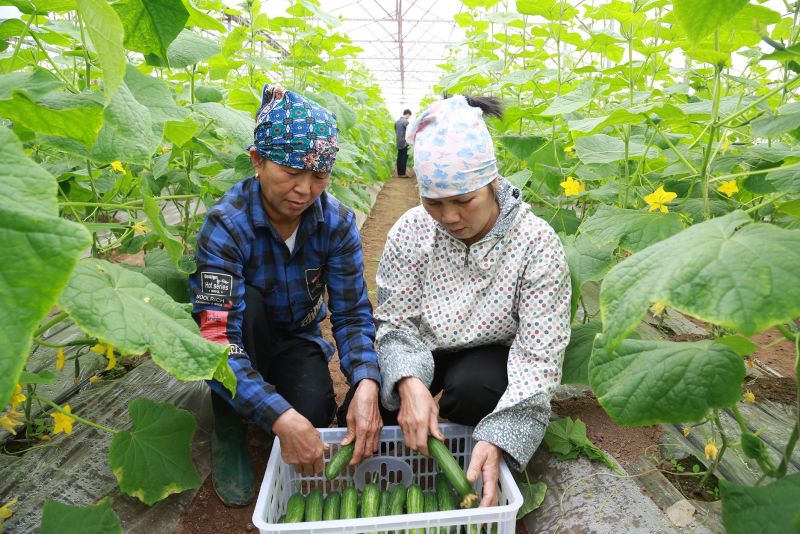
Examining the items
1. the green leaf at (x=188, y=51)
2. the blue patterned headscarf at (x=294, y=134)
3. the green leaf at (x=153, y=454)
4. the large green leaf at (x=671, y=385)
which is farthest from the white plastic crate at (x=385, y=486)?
the green leaf at (x=188, y=51)

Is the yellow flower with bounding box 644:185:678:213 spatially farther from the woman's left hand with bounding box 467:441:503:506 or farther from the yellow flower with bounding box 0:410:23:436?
the yellow flower with bounding box 0:410:23:436

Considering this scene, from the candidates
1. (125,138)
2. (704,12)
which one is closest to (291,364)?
(125,138)

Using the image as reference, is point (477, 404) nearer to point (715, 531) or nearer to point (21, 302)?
point (715, 531)

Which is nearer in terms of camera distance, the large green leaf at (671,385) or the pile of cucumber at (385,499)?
the large green leaf at (671,385)

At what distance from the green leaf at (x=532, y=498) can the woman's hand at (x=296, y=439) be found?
2.38 ft

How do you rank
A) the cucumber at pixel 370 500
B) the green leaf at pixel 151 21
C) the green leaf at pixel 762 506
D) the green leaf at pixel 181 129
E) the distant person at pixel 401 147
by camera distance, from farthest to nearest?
the distant person at pixel 401 147, the cucumber at pixel 370 500, the green leaf at pixel 181 129, the green leaf at pixel 151 21, the green leaf at pixel 762 506

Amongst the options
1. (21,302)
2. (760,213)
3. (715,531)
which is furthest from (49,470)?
(760,213)

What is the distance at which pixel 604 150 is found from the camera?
7.42ft

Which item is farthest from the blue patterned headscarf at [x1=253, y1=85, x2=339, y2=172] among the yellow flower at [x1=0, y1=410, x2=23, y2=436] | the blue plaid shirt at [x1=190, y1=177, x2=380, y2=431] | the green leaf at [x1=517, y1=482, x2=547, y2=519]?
the green leaf at [x1=517, y1=482, x2=547, y2=519]

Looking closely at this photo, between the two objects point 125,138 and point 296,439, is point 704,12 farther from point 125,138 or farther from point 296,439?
point 296,439

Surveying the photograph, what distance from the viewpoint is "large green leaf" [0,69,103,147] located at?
987 millimetres

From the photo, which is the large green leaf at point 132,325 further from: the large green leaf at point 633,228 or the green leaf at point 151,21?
the large green leaf at point 633,228

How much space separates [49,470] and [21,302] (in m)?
1.58

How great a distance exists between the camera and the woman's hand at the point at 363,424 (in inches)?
76.4
